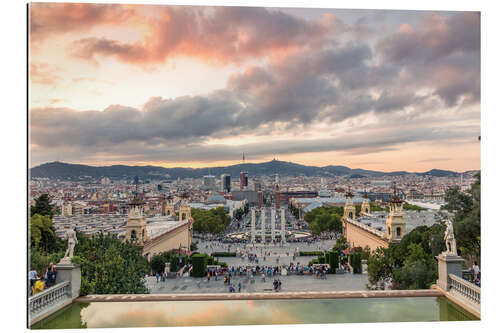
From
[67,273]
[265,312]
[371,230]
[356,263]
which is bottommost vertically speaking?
[356,263]

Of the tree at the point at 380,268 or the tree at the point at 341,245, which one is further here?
the tree at the point at 341,245

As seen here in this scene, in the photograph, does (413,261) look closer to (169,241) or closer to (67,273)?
(67,273)

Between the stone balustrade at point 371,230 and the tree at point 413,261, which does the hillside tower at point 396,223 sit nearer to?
the stone balustrade at point 371,230

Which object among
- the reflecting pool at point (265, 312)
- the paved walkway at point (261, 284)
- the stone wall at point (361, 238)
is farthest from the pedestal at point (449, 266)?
the stone wall at point (361, 238)

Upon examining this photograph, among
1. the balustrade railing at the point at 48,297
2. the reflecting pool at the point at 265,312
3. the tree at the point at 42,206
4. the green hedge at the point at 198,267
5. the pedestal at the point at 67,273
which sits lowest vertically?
the green hedge at the point at 198,267

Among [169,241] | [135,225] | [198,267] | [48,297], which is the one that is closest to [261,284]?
[198,267]

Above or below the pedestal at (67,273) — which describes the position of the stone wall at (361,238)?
below
